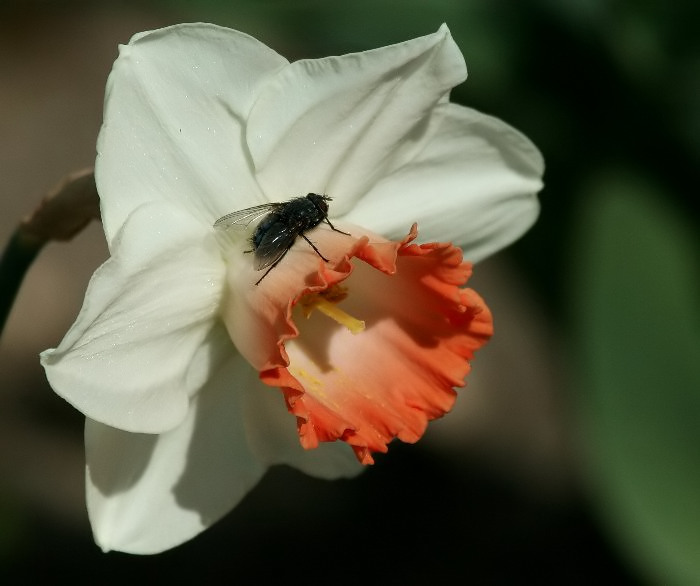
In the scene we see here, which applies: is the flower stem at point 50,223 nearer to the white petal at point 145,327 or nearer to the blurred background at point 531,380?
the white petal at point 145,327

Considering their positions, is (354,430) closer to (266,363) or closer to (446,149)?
(266,363)

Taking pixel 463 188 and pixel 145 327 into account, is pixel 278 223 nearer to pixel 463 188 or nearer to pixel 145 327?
pixel 145 327

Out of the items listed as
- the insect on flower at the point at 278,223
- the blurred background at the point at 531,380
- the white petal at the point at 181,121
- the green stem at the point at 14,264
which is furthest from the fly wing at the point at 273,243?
the blurred background at the point at 531,380

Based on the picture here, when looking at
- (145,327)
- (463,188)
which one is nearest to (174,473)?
(145,327)

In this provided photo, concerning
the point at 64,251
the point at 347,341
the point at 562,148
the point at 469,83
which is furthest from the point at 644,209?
the point at 64,251

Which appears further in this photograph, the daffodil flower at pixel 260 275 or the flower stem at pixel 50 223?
the flower stem at pixel 50 223

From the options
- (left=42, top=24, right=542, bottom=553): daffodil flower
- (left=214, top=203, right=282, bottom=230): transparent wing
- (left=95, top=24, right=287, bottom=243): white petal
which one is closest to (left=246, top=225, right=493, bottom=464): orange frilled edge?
(left=42, top=24, right=542, bottom=553): daffodil flower

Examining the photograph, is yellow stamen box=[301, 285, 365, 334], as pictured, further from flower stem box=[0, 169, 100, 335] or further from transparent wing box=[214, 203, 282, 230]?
flower stem box=[0, 169, 100, 335]

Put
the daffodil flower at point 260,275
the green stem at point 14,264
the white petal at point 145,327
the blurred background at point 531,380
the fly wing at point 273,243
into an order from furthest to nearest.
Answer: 1. the blurred background at point 531,380
2. the green stem at point 14,264
3. the fly wing at point 273,243
4. the daffodil flower at point 260,275
5. the white petal at point 145,327
